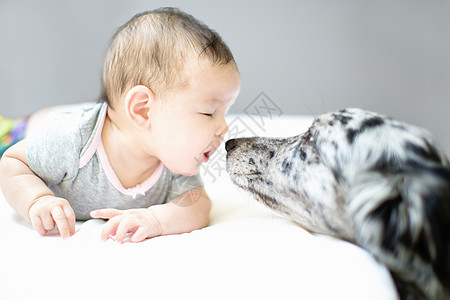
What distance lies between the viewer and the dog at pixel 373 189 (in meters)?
0.73

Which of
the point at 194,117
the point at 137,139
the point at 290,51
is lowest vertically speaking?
the point at 137,139

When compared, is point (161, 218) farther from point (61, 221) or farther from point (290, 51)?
point (290, 51)

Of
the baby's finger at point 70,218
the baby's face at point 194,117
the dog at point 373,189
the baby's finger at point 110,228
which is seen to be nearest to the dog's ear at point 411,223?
the dog at point 373,189

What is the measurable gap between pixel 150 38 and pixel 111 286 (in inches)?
23.8

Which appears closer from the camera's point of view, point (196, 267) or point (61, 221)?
point (196, 267)

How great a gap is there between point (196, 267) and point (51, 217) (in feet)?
1.36

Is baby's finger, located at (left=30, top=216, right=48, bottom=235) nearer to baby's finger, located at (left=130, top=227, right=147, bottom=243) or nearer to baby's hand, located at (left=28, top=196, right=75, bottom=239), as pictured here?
baby's hand, located at (left=28, top=196, right=75, bottom=239)

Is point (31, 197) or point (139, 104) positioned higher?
point (139, 104)

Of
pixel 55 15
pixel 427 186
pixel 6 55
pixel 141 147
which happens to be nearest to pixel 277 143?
pixel 141 147

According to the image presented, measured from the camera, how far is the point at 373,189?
0.77 meters

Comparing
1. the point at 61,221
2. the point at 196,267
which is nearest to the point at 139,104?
the point at 61,221

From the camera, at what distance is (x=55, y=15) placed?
6.22 ft

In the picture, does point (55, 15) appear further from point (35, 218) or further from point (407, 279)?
point (407, 279)

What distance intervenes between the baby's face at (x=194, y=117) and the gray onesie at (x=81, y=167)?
7.2 inches
